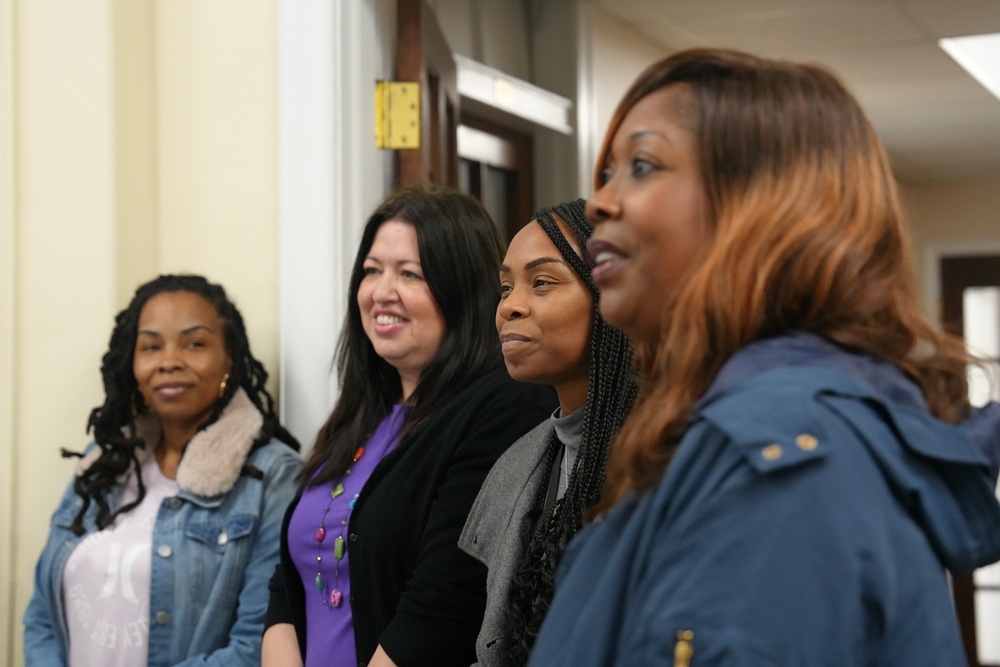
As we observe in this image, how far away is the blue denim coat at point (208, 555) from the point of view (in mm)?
2109

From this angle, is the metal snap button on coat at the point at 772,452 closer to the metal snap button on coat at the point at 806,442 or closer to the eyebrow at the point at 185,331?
the metal snap button on coat at the point at 806,442

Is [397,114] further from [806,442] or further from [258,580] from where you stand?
[806,442]

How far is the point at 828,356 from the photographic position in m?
0.92

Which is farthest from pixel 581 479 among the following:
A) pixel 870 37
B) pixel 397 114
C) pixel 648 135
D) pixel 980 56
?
pixel 980 56

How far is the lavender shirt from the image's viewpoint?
1853 mm

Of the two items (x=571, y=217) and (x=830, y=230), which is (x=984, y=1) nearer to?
(x=571, y=217)

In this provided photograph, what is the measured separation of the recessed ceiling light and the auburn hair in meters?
3.84

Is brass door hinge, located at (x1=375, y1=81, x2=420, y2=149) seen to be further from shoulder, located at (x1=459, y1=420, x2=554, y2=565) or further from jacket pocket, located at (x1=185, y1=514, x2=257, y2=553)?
shoulder, located at (x1=459, y1=420, x2=554, y2=565)

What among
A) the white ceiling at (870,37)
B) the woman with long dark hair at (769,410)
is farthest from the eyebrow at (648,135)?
the white ceiling at (870,37)

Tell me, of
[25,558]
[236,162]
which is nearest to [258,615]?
[25,558]

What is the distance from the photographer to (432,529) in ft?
5.72

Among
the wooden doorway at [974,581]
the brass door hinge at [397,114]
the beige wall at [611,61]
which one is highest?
the beige wall at [611,61]

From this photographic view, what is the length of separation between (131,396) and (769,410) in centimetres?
171

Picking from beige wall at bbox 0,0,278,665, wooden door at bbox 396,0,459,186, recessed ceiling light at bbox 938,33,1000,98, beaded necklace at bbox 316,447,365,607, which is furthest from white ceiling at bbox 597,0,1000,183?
beaded necklace at bbox 316,447,365,607
